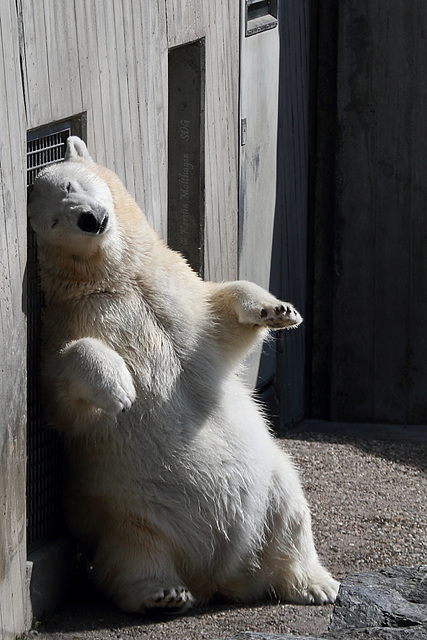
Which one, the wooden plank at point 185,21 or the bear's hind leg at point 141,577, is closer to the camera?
the bear's hind leg at point 141,577

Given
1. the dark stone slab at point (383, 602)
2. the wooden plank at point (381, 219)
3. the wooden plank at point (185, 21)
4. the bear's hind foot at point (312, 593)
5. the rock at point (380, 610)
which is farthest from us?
the wooden plank at point (381, 219)

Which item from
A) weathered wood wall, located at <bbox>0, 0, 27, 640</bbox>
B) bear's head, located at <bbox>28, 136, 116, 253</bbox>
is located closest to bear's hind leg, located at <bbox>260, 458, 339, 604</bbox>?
weathered wood wall, located at <bbox>0, 0, 27, 640</bbox>

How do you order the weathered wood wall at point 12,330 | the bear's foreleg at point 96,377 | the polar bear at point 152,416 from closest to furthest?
the weathered wood wall at point 12,330, the bear's foreleg at point 96,377, the polar bear at point 152,416

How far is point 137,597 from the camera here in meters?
3.64

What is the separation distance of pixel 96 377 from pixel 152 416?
0.42 m

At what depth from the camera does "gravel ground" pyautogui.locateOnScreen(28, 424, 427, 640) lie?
11.8ft

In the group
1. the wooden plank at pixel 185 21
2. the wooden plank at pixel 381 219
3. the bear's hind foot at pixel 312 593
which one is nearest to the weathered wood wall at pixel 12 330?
the bear's hind foot at pixel 312 593

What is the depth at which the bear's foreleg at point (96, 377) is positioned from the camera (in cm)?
335

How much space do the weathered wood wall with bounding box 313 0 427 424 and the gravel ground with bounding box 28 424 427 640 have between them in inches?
32.3

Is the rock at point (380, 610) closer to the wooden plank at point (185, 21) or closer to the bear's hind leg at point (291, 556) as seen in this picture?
the bear's hind leg at point (291, 556)

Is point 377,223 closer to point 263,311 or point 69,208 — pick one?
point 263,311

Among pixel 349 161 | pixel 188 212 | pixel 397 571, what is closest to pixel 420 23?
pixel 349 161

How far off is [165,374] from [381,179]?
402 cm

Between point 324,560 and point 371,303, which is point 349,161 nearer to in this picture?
point 371,303
